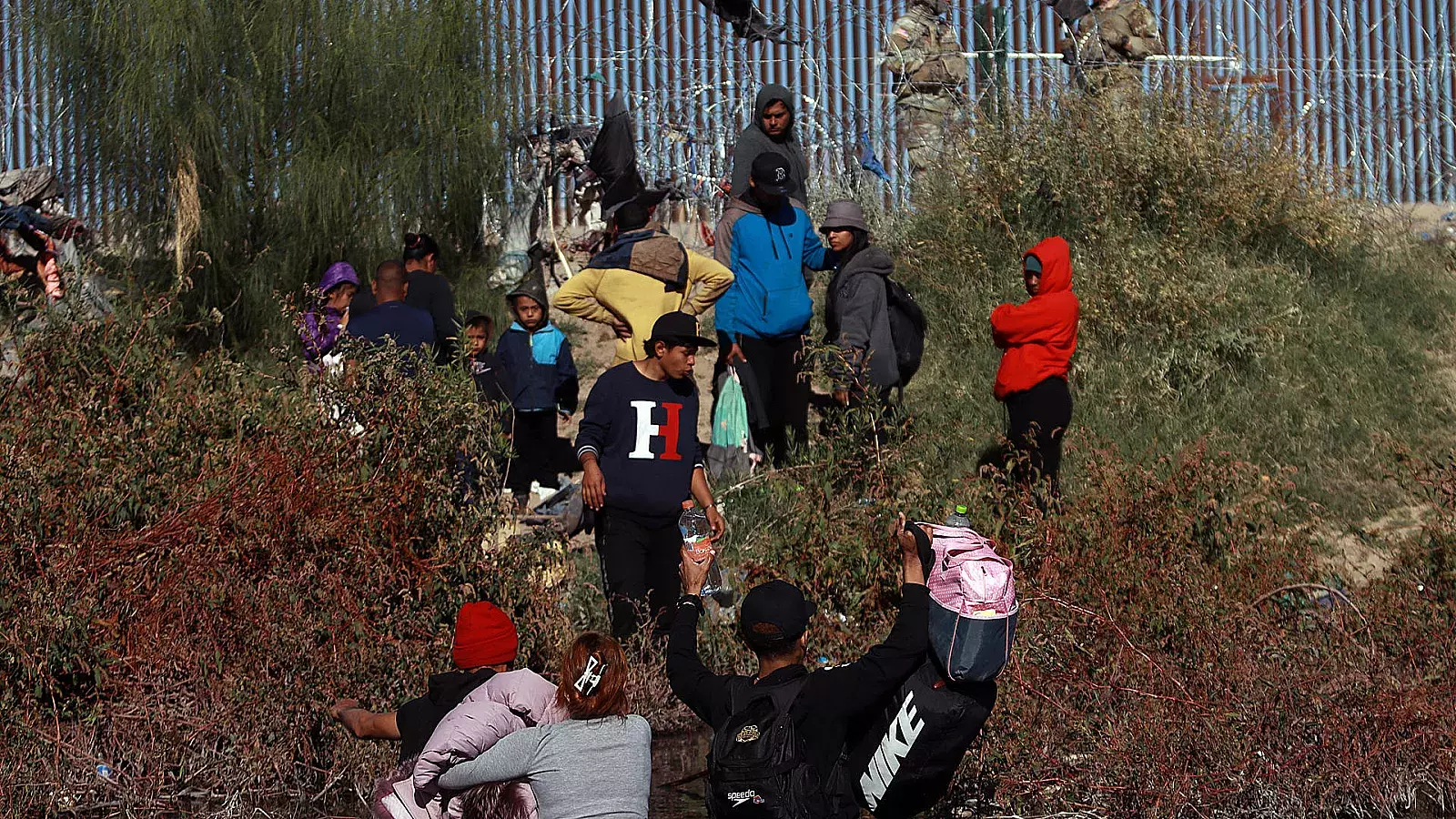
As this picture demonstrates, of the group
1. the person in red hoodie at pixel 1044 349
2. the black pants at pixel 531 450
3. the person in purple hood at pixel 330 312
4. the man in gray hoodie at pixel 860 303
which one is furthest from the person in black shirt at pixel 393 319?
the person in red hoodie at pixel 1044 349

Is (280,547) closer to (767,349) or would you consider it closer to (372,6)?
(767,349)

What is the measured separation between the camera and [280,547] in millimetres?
6316

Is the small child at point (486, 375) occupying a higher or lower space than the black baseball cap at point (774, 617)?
higher

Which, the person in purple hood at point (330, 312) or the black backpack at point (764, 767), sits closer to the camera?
the black backpack at point (764, 767)

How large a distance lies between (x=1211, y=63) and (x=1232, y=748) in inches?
337

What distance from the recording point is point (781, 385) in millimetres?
8703

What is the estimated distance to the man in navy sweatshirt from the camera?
257 inches

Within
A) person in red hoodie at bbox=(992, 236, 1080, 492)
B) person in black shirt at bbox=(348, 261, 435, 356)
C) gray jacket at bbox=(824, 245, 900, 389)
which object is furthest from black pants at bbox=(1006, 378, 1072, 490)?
person in black shirt at bbox=(348, 261, 435, 356)

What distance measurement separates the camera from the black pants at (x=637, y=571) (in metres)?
6.58

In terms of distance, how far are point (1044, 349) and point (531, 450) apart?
9.34ft

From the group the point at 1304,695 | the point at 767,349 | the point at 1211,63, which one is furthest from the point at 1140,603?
the point at 1211,63

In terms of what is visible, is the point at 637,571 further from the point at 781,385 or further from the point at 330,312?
the point at 330,312

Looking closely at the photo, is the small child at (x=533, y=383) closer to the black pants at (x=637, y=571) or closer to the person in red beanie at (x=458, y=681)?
the black pants at (x=637, y=571)

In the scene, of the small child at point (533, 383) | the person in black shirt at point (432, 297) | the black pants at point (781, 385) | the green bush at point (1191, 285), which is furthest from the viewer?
the green bush at point (1191, 285)
